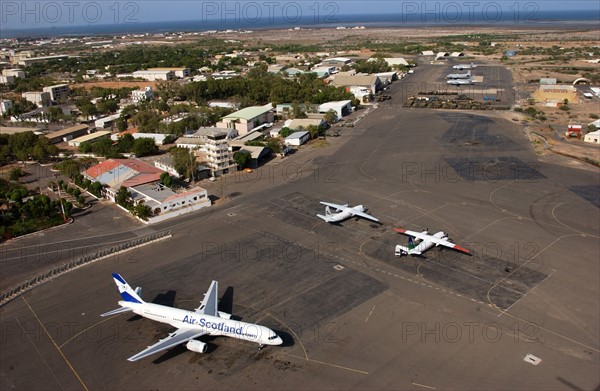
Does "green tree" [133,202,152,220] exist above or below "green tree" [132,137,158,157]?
below

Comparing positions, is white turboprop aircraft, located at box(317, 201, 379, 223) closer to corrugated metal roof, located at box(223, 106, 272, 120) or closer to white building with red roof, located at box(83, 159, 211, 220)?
white building with red roof, located at box(83, 159, 211, 220)

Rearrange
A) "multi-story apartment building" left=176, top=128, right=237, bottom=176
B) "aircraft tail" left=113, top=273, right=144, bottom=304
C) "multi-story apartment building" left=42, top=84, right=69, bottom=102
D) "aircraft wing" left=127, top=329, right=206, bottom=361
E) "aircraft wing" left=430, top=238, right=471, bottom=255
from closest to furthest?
"aircraft wing" left=127, top=329, right=206, bottom=361 → "aircraft tail" left=113, top=273, right=144, bottom=304 → "aircraft wing" left=430, top=238, right=471, bottom=255 → "multi-story apartment building" left=176, top=128, right=237, bottom=176 → "multi-story apartment building" left=42, top=84, right=69, bottom=102

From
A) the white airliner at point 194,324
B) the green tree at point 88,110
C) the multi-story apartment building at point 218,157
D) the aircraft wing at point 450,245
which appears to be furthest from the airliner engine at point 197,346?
the green tree at point 88,110

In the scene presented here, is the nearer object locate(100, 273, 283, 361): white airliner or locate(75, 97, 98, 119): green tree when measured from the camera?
locate(100, 273, 283, 361): white airliner

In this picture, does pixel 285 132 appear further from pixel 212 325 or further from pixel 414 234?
pixel 212 325

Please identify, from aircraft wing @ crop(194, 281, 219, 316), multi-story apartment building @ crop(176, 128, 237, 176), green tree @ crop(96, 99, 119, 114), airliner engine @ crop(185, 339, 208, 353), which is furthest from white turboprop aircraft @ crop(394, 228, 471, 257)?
green tree @ crop(96, 99, 119, 114)

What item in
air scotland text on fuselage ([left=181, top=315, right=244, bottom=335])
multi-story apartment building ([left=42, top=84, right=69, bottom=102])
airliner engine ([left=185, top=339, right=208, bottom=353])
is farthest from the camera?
multi-story apartment building ([left=42, top=84, right=69, bottom=102])

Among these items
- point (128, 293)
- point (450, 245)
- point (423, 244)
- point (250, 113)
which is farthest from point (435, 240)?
point (250, 113)
